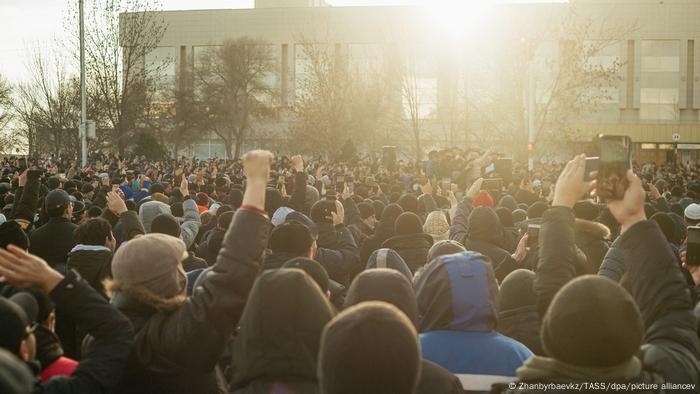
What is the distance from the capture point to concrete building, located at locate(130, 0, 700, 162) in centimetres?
6150

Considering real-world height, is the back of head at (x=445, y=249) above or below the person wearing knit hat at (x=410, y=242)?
above

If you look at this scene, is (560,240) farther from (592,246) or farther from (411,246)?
(411,246)

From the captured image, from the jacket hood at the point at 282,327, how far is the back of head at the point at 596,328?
992 mm

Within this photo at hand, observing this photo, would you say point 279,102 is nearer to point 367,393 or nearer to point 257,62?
point 257,62

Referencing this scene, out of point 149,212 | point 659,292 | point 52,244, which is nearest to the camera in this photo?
point 659,292

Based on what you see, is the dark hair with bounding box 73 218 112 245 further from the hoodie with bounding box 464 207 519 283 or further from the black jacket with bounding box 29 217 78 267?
the hoodie with bounding box 464 207 519 283

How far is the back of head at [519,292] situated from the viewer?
465 centimetres

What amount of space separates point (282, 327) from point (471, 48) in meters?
58.9

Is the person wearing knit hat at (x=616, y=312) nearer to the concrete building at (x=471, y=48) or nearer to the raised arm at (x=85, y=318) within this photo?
the raised arm at (x=85, y=318)

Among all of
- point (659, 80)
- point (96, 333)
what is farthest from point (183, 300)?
point (659, 80)

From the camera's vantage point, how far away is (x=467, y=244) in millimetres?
7355

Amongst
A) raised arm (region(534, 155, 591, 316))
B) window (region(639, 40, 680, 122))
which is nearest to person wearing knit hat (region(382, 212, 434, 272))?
raised arm (region(534, 155, 591, 316))

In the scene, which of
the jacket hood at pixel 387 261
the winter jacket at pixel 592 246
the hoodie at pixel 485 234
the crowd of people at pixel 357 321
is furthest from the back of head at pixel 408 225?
the crowd of people at pixel 357 321

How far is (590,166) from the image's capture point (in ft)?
11.4
